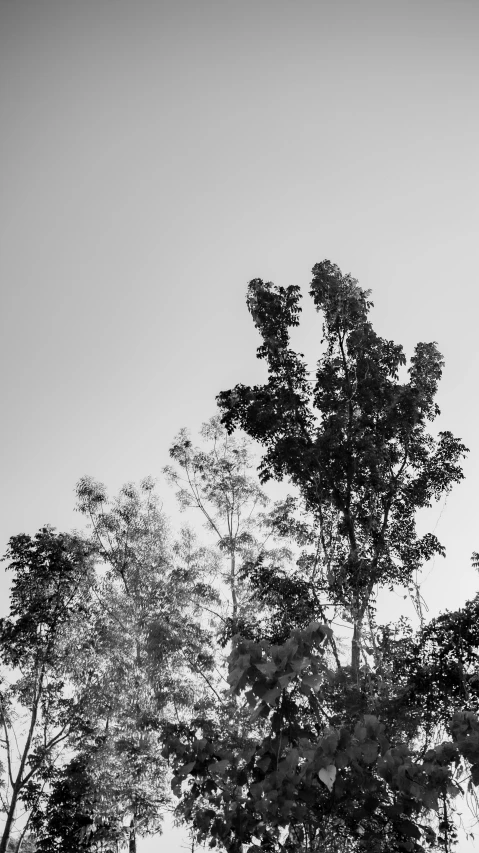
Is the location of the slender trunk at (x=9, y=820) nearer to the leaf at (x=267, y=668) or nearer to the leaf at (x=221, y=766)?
the leaf at (x=221, y=766)

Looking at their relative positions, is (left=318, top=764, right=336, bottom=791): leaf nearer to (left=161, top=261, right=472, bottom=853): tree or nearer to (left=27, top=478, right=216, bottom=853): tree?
(left=161, top=261, right=472, bottom=853): tree

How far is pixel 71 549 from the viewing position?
618 inches

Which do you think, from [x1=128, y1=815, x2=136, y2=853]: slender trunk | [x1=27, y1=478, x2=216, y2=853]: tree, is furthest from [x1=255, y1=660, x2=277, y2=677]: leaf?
[x1=128, y1=815, x2=136, y2=853]: slender trunk

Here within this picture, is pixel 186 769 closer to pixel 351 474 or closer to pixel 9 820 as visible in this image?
pixel 351 474

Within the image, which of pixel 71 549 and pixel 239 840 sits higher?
pixel 71 549

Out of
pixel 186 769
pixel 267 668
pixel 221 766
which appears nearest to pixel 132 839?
pixel 186 769

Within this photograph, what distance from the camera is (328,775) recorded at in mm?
2090

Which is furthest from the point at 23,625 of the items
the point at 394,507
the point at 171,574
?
the point at 394,507

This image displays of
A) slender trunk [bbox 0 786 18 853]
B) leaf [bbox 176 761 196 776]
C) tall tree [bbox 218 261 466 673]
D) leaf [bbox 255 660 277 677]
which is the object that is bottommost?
leaf [bbox 176 761 196 776]

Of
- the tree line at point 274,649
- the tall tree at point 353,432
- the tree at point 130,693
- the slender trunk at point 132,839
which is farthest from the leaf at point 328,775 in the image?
the slender trunk at point 132,839

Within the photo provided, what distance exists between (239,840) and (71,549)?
Result: 14.0m

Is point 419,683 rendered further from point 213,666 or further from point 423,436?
point 213,666

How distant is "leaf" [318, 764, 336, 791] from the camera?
6.73 feet

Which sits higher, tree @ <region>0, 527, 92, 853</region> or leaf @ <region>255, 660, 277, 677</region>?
tree @ <region>0, 527, 92, 853</region>
